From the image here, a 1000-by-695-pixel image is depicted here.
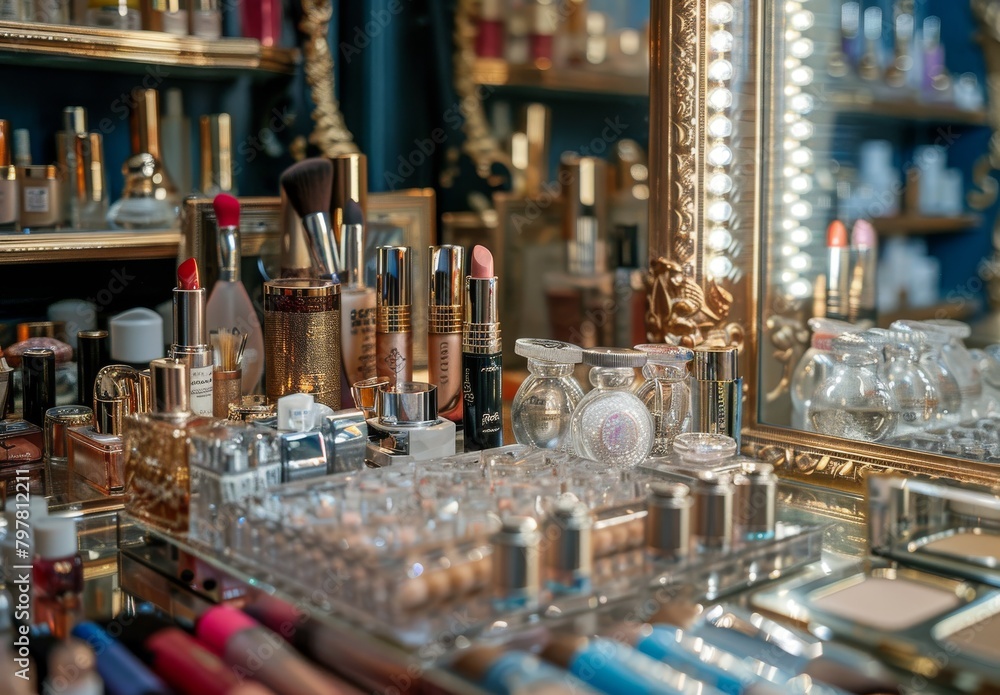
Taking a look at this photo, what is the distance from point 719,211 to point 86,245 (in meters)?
0.74

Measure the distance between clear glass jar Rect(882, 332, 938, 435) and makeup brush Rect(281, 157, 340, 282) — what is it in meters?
0.52

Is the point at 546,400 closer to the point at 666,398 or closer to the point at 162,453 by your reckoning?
the point at 666,398

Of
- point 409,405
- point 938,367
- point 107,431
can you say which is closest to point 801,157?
point 938,367

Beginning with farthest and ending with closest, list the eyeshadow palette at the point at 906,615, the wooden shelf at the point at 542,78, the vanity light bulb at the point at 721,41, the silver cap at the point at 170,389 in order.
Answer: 1. the wooden shelf at the point at 542,78
2. the vanity light bulb at the point at 721,41
3. the silver cap at the point at 170,389
4. the eyeshadow palette at the point at 906,615

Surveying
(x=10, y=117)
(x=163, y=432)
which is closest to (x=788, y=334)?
(x=163, y=432)

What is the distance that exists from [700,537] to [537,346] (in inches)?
10.6

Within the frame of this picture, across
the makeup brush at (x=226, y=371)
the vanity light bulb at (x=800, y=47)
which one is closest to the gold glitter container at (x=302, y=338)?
the makeup brush at (x=226, y=371)

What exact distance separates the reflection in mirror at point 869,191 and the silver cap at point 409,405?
325 mm

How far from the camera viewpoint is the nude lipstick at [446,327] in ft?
3.24

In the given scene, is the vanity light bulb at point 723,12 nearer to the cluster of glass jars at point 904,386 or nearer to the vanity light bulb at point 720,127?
the vanity light bulb at point 720,127

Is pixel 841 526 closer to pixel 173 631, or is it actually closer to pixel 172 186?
pixel 173 631

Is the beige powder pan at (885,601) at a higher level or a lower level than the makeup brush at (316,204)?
lower

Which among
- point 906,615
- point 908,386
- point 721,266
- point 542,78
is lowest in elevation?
point 906,615

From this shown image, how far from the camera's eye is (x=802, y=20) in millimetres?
1018
